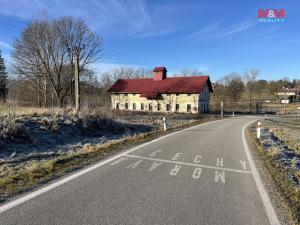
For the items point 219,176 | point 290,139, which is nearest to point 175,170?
point 219,176

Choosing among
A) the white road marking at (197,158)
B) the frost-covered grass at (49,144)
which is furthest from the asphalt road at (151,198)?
the frost-covered grass at (49,144)

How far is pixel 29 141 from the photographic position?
11945 millimetres

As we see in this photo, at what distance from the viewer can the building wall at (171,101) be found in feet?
186

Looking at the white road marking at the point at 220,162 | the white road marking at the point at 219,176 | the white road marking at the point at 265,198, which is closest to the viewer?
the white road marking at the point at 265,198

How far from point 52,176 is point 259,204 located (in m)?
4.33

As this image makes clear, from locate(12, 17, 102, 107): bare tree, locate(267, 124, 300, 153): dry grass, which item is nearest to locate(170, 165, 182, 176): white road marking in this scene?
locate(267, 124, 300, 153): dry grass

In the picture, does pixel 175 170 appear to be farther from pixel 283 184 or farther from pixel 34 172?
pixel 34 172

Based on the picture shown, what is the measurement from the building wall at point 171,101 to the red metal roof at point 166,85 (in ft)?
3.22

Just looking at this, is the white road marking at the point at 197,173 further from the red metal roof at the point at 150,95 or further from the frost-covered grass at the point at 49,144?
the red metal roof at the point at 150,95

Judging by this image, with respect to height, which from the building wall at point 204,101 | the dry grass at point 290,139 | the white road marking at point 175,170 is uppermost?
the building wall at point 204,101

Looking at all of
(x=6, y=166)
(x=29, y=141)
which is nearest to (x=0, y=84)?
(x=29, y=141)

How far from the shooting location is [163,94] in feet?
196

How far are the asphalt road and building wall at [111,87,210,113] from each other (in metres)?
48.4

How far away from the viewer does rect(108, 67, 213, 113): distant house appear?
188 feet
